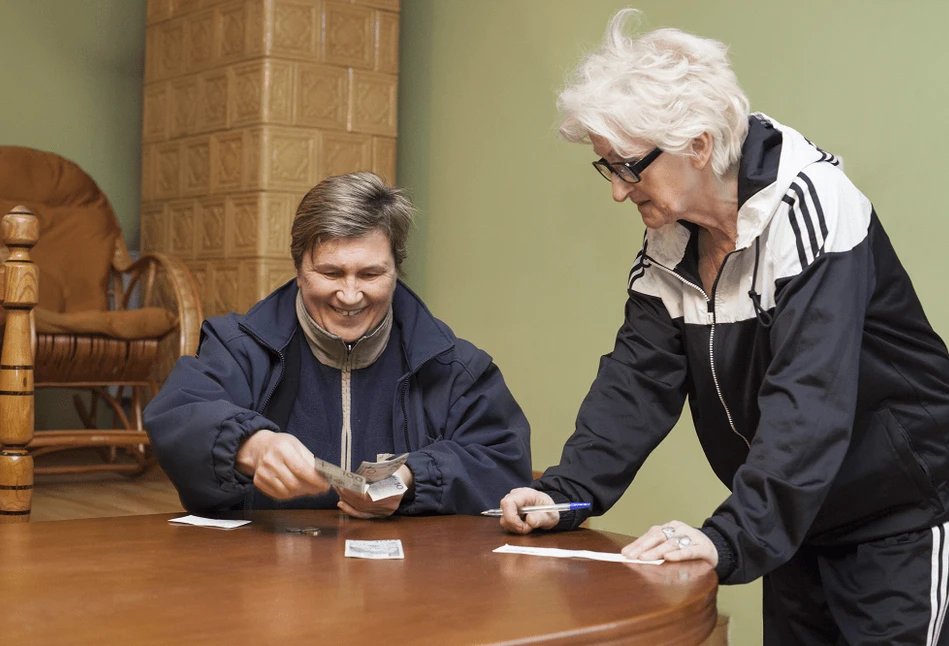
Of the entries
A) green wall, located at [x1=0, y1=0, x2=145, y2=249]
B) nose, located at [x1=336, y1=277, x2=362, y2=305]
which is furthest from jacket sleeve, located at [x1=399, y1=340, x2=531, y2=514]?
green wall, located at [x1=0, y1=0, x2=145, y2=249]

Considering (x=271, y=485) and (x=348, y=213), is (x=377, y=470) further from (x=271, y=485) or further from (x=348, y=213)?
(x=348, y=213)

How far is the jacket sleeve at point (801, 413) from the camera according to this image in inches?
54.8

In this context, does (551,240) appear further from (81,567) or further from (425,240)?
(81,567)

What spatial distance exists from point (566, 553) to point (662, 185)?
55 centimetres

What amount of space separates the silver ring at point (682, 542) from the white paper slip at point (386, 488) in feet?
1.62

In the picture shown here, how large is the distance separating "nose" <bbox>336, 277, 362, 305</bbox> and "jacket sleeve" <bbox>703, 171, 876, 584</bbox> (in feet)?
2.51

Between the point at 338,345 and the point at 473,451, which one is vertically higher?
the point at 338,345

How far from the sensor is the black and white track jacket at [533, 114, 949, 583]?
1.42m

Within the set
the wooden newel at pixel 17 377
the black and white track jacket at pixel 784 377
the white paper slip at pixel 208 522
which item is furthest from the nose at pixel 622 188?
the wooden newel at pixel 17 377

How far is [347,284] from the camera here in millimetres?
1990

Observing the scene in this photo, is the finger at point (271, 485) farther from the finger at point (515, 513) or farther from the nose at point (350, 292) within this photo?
the nose at point (350, 292)

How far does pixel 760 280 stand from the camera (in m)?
1.59

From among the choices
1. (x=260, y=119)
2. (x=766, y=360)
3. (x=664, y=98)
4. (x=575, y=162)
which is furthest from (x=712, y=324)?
(x=260, y=119)

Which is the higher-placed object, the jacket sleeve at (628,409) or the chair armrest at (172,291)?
the chair armrest at (172,291)
